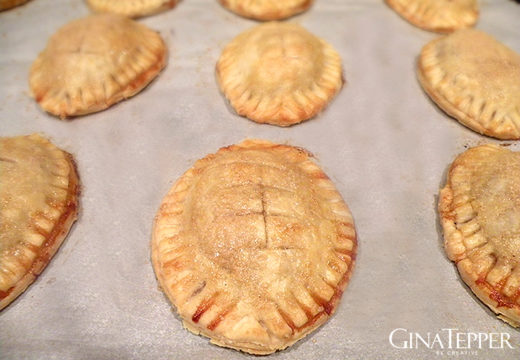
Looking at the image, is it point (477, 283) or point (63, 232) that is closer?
point (477, 283)

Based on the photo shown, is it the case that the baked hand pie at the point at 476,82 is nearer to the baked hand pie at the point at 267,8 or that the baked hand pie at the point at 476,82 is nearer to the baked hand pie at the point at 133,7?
the baked hand pie at the point at 267,8

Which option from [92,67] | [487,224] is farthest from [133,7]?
[487,224]

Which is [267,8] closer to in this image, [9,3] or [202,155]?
[202,155]

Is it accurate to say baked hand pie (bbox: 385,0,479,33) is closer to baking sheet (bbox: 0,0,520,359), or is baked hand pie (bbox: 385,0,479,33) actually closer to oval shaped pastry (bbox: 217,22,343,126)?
baking sheet (bbox: 0,0,520,359)

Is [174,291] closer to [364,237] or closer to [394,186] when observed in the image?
[364,237]

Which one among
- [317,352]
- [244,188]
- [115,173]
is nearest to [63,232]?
[115,173]

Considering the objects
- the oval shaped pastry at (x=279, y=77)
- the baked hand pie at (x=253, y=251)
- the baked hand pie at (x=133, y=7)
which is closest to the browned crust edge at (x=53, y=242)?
the baked hand pie at (x=253, y=251)

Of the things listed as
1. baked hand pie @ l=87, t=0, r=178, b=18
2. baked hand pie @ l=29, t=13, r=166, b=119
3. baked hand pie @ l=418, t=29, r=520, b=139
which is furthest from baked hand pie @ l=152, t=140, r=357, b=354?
baked hand pie @ l=87, t=0, r=178, b=18
